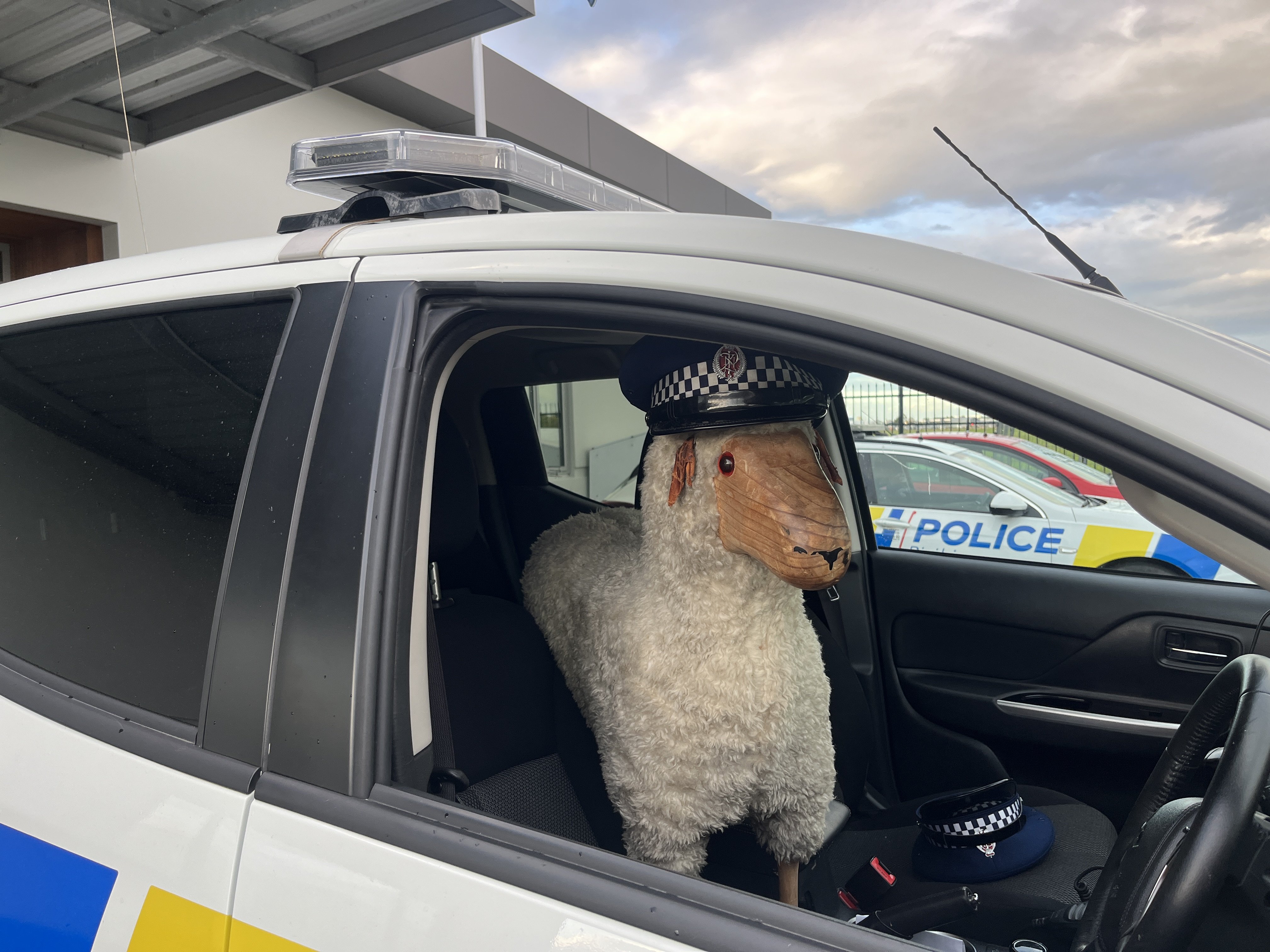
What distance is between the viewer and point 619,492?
8.06ft

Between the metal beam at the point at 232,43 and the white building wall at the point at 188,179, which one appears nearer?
the metal beam at the point at 232,43

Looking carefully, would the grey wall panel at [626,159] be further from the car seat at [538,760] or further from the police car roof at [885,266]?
the police car roof at [885,266]

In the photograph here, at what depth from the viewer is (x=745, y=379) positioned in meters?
1.22

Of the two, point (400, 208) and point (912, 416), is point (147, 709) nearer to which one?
point (400, 208)

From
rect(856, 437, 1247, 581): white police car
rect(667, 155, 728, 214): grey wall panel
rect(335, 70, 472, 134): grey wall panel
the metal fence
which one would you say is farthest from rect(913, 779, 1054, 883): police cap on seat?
rect(667, 155, 728, 214): grey wall panel

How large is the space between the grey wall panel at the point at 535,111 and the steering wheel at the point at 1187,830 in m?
6.72

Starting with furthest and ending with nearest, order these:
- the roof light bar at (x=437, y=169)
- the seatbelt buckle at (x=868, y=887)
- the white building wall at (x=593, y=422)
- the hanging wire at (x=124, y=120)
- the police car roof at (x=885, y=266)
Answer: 1. the white building wall at (x=593, y=422)
2. the hanging wire at (x=124, y=120)
3. the seatbelt buckle at (x=868, y=887)
4. the roof light bar at (x=437, y=169)
5. the police car roof at (x=885, y=266)

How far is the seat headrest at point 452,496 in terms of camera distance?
1.52 m

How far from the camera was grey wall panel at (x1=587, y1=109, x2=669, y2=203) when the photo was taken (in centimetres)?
841

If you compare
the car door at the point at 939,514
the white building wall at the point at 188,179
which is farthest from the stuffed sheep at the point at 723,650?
the white building wall at the point at 188,179

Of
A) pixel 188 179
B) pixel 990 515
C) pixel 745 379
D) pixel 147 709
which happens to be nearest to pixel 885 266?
pixel 745 379

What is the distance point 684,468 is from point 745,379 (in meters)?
0.17

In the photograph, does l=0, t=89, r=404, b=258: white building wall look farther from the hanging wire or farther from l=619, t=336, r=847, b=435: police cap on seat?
l=619, t=336, r=847, b=435: police cap on seat

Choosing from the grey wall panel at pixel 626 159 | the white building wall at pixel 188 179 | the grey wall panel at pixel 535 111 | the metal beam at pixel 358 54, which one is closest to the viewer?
the metal beam at pixel 358 54
